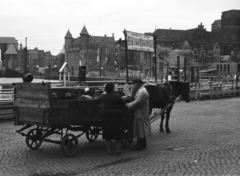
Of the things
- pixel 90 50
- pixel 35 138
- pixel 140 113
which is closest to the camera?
pixel 140 113

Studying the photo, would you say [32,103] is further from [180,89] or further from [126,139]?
[180,89]

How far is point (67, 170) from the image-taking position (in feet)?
22.5

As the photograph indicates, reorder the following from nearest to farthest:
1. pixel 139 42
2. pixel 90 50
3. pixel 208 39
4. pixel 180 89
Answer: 1. pixel 180 89
2. pixel 139 42
3. pixel 90 50
4. pixel 208 39

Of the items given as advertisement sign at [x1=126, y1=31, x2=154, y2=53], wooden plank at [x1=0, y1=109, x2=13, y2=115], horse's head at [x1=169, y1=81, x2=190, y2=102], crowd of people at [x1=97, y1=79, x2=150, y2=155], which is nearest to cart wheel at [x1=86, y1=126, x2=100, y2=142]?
crowd of people at [x1=97, y1=79, x2=150, y2=155]

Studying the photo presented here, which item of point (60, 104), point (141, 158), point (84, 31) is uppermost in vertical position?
point (84, 31)

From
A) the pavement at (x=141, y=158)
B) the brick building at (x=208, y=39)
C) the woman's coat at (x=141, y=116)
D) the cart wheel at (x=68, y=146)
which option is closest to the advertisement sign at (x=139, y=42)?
the pavement at (x=141, y=158)

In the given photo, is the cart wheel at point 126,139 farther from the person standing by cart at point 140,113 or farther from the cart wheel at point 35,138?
the cart wheel at point 35,138

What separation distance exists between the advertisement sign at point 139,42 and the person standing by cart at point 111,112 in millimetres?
6327

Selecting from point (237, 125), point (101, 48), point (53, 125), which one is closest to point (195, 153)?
point (53, 125)

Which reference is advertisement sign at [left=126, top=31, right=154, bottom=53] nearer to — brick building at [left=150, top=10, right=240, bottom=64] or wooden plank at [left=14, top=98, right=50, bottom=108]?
wooden plank at [left=14, top=98, right=50, bottom=108]

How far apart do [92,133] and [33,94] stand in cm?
230

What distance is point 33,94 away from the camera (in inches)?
312

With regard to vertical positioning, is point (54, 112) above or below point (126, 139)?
above

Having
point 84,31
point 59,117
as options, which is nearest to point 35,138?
point 59,117
